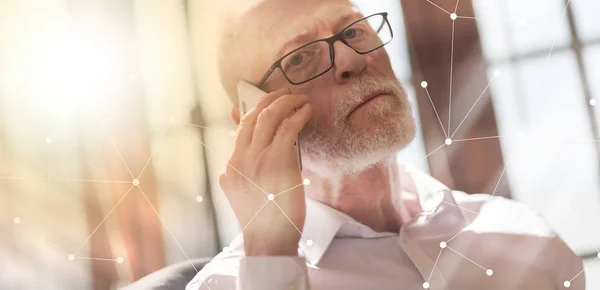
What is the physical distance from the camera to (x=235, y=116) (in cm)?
99

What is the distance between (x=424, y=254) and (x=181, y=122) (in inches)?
19.0

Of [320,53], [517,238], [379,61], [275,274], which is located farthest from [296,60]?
[517,238]

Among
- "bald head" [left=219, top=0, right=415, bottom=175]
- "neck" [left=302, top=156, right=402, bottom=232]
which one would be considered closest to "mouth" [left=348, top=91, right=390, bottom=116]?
"bald head" [left=219, top=0, right=415, bottom=175]

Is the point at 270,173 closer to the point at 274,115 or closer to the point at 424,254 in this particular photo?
the point at 274,115

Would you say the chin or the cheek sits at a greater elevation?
the cheek

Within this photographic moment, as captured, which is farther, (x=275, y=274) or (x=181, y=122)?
A: (x=181, y=122)

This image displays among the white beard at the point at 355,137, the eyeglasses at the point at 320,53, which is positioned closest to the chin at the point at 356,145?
the white beard at the point at 355,137

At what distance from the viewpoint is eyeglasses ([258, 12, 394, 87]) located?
0.96m

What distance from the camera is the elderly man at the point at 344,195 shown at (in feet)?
3.10

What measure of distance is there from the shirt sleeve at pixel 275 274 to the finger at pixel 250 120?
0.65 feet

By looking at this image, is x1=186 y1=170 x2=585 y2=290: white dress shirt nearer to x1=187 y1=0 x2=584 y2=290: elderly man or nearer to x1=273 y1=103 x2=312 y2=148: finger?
x1=187 y1=0 x2=584 y2=290: elderly man

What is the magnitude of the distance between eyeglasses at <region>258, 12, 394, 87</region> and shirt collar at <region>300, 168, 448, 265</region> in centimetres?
21

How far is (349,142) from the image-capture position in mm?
958

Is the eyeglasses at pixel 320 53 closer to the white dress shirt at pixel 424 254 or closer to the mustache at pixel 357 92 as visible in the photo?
the mustache at pixel 357 92
